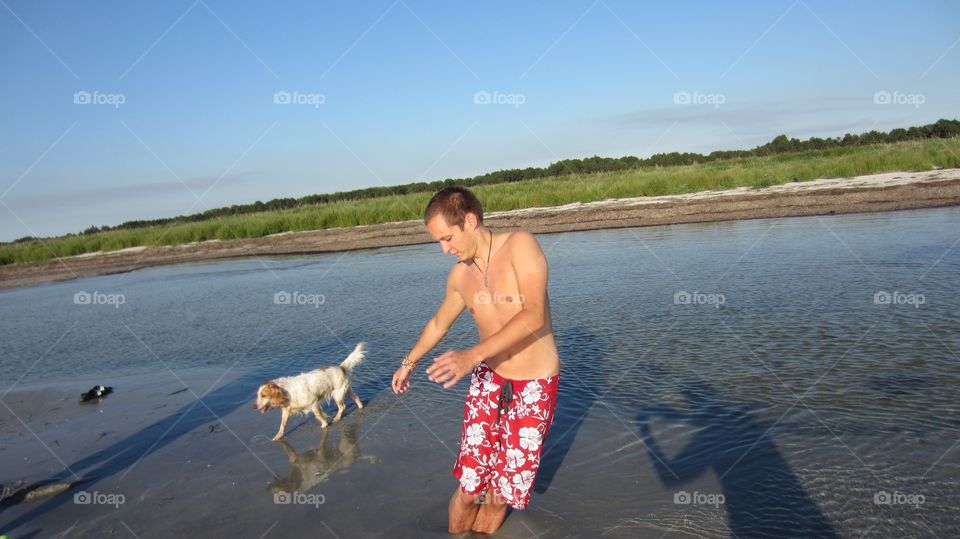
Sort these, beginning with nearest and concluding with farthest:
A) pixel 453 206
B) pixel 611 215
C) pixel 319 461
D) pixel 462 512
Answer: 1. pixel 453 206
2. pixel 462 512
3. pixel 319 461
4. pixel 611 215

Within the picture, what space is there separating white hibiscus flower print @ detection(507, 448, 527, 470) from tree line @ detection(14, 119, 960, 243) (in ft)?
125

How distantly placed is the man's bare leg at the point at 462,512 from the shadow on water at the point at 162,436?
1840mm

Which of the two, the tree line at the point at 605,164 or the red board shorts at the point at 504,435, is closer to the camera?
the red board shorts at the point at 504,435

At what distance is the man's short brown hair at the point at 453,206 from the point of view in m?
3.57

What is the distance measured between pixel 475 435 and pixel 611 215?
20.3 metres

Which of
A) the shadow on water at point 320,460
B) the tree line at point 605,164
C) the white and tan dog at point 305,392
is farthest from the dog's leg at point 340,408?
the tree line at point 605,164

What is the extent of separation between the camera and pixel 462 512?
400 centimetres

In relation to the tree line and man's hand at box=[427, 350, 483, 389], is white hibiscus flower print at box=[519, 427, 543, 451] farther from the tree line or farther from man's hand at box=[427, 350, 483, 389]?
the tree line

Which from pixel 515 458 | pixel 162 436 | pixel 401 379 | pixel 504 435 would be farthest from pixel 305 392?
pixel 515 458

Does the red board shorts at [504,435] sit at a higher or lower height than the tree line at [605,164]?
lower

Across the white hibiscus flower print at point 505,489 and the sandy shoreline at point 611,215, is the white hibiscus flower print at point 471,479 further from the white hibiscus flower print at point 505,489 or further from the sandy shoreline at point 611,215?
the sandy shoreline at point 611,215

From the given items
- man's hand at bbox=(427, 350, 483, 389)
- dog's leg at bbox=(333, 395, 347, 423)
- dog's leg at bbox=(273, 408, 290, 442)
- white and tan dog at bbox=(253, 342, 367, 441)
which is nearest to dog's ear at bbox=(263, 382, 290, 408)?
white and tan dog at bbox=(253, 342, 367, 441)

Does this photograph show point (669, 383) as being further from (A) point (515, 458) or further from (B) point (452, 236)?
(B) point (452, 236)

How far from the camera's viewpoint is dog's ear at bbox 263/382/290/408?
20.1ft
